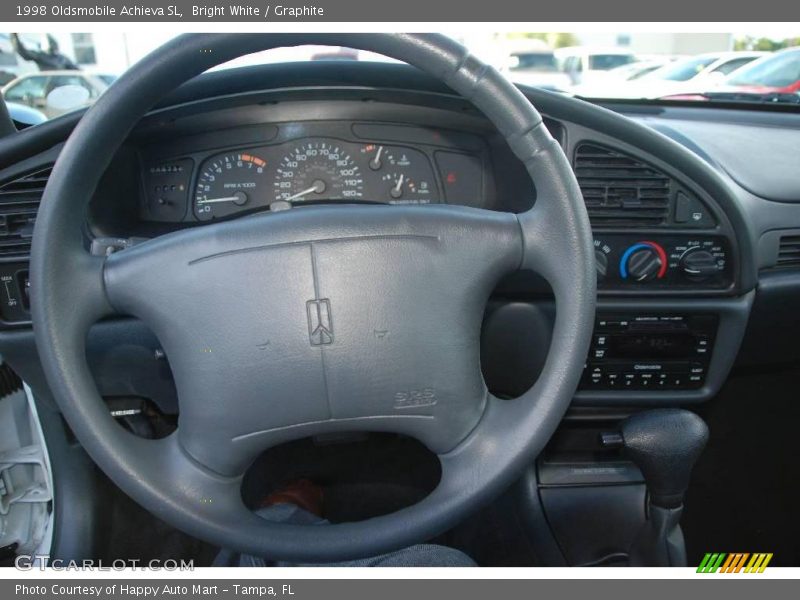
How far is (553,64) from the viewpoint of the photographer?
866cm

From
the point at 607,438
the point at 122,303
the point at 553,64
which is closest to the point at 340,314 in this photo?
the point at 122,303

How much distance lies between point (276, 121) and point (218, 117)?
0.13 metres

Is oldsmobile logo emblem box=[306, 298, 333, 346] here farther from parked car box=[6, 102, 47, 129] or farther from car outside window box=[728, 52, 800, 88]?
car outside window box=[728, 52, 800, 88]

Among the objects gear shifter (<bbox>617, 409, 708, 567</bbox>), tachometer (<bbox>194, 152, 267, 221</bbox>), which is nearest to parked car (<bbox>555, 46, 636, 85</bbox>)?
tachometer (<bbox>194, 152, 267, 221</bbox>)

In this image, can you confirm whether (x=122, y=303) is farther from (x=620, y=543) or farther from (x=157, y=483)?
(x=620, y=543)

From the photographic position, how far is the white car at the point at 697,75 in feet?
6.88

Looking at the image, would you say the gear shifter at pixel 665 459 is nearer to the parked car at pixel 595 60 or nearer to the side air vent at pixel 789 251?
the side air vent at pixel 789 251

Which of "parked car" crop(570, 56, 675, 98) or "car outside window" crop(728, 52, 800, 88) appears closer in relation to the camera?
"car outside window" crop(728, 52, 800, 88)

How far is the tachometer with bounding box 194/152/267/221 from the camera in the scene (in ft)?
5.12

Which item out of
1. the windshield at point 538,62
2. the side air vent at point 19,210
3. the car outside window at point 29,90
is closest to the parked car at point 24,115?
the car outside window at point 29,90

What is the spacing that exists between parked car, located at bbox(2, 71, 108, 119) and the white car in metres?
1.47

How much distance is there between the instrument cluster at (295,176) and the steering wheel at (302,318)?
562 mm

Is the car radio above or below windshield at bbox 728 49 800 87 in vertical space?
below
